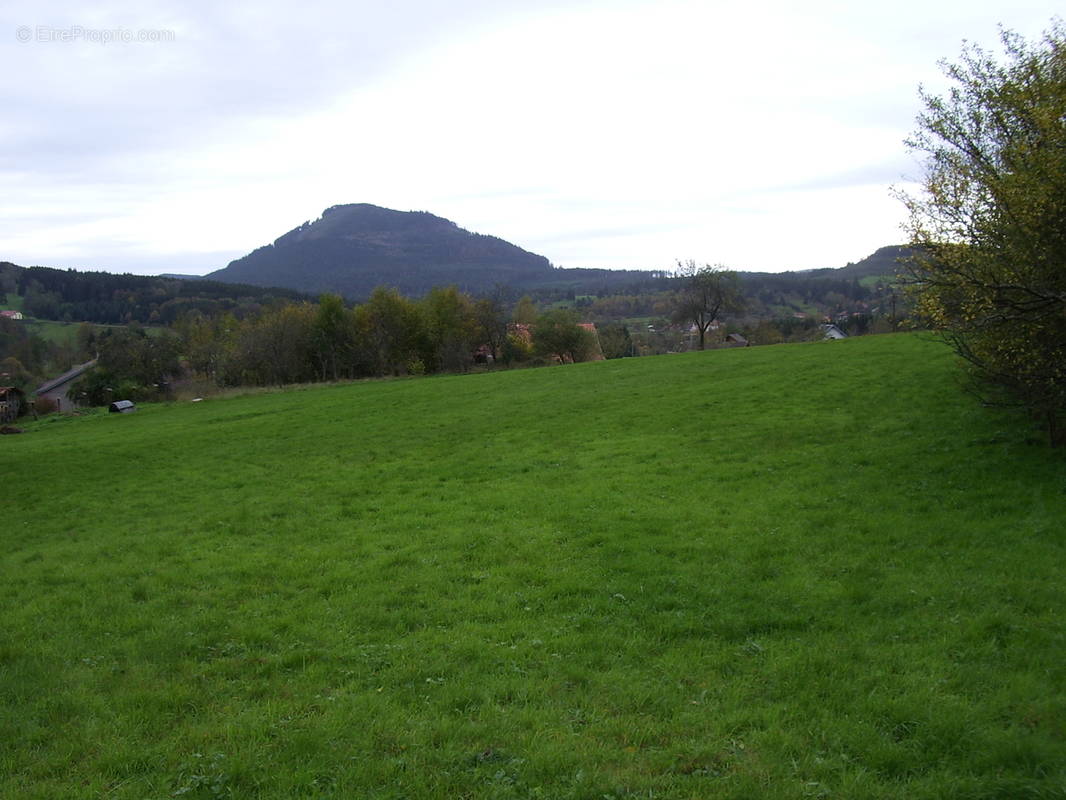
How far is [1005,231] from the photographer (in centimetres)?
1205

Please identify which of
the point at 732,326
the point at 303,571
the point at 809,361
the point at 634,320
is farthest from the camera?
the point at 634,320

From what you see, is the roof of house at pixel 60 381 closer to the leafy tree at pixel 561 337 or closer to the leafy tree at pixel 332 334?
the leafy tree at pixel 332 334

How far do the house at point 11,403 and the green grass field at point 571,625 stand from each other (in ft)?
211

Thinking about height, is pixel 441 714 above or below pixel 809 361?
below

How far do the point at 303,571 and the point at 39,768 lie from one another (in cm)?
542

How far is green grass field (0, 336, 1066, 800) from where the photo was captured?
5590 mm

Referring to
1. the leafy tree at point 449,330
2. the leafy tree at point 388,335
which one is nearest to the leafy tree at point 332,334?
the leafy tree at point 388,335

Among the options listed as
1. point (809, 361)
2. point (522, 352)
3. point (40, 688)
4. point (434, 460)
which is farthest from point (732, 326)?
point (40, 688)

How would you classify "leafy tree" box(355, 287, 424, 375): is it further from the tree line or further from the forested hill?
the forested hill

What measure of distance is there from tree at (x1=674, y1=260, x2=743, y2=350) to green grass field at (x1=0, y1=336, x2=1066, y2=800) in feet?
151

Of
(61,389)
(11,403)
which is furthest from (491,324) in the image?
(61,389)

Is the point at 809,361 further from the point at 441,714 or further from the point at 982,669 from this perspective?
the point at 441,714

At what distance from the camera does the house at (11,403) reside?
6925cm

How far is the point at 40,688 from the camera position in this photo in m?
A: 7.29
